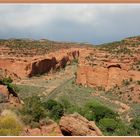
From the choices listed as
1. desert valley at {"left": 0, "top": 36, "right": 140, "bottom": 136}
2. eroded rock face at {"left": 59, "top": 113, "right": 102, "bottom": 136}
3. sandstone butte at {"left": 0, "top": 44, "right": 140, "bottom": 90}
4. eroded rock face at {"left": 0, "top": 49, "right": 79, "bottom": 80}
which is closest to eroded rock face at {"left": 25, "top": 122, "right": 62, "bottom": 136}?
desert valley at {"left": 0, "top": 36, "right": 140, "bottom": 136}

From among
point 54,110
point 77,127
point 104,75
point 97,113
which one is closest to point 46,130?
point 77,127

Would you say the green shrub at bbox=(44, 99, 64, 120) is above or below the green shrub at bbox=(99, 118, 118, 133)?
above

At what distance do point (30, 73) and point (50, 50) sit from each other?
21.7ft

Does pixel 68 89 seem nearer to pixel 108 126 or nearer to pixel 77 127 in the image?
pixel 108 126

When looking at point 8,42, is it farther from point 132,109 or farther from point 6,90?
point 6,90

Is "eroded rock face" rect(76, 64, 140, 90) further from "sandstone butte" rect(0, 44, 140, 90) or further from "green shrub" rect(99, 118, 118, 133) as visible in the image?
"green shrub" rect(99, 118, 118, 133)

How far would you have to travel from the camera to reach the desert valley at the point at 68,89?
14.3 m

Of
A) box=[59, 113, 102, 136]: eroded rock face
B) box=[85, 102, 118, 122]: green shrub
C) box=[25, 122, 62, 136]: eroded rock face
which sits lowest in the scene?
box=[85, 102, 118, 122]: green shrub

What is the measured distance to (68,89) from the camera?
35.7 meters

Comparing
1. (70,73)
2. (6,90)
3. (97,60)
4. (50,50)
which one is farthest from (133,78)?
(6,90)

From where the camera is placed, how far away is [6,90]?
52.5 feet

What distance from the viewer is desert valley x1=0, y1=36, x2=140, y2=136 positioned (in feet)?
47.0

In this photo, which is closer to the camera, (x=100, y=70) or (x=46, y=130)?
(x=46, y=130)

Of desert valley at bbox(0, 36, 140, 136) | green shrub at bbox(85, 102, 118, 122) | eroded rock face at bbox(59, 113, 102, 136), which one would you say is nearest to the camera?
eroded rock face at bbox(59, 113, 102, 136)
